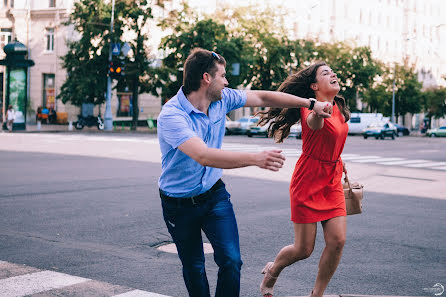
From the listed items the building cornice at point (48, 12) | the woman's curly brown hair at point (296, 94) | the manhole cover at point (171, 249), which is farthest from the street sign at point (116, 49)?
the woman's curly brown hair at point (296, 94)

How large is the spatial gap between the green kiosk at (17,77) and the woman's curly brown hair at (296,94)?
33909mm

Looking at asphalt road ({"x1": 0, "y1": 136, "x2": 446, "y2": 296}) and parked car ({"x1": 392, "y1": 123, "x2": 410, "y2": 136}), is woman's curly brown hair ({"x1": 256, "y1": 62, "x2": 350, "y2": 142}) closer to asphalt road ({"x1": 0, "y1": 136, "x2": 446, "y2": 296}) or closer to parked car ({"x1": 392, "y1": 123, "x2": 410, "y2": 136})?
asphalt road ({"x1": 0, "y1": 136, "x2": 446, "y2": 296})

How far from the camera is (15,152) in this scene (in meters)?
20.9

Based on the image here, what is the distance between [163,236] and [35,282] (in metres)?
2.44

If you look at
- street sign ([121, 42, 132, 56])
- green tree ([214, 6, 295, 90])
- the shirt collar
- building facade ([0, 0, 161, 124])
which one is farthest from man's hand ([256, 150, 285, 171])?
green tree ([214, 6, 295, 90])

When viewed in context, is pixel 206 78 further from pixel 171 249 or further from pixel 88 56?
pixel 88 56

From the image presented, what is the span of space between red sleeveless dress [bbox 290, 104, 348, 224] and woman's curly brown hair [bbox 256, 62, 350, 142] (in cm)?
30

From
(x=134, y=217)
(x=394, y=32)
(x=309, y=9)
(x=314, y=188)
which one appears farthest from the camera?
(x=394, y=32)

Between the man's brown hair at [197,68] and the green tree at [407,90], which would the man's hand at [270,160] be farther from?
the green tree at [407,90]

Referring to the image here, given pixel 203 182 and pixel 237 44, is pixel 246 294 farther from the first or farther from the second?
pixel 237 44

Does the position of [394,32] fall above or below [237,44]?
above

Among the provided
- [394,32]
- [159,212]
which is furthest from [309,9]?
[159,212]

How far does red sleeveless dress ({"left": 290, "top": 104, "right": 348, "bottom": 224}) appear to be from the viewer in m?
4.83

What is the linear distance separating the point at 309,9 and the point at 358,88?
11.5 metres
